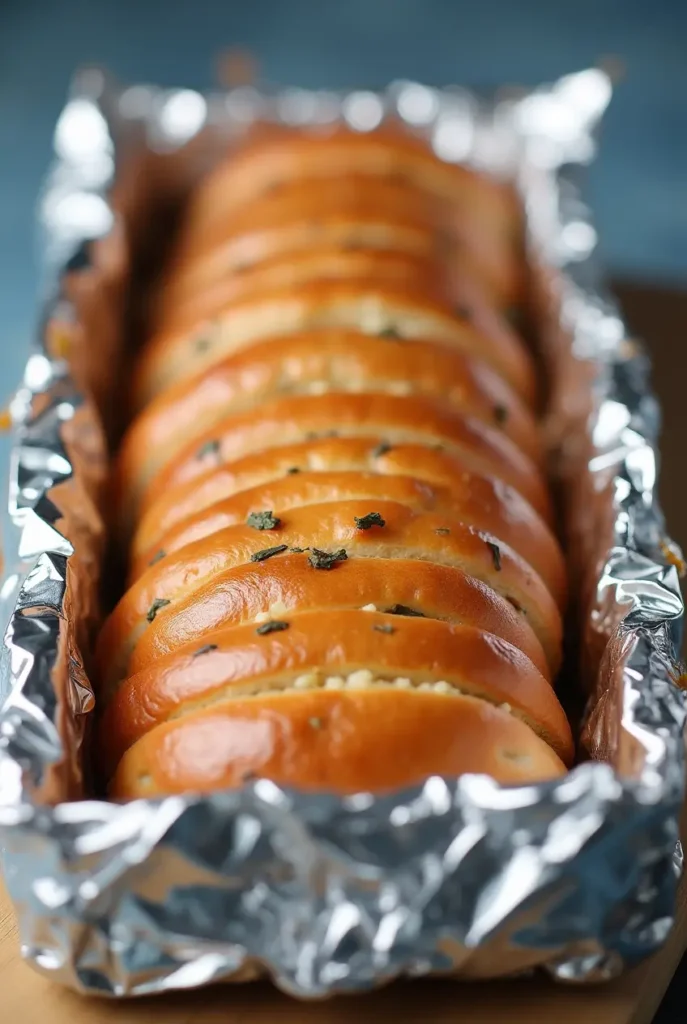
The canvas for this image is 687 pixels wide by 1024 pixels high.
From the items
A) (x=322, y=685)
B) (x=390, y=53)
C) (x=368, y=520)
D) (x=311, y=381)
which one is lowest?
(x=322, y=685)

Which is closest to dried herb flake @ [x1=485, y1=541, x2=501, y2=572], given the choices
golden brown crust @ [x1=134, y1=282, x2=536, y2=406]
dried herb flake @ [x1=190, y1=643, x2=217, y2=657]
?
dried herb flake @ [x1=190, y1=643, x2=217, y2=657]

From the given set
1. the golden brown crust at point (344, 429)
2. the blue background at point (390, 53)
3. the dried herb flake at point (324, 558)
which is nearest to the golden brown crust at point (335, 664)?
the dried herb flake at point (324, 558)

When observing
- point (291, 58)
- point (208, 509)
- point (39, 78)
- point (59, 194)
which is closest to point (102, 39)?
point (39, 78)

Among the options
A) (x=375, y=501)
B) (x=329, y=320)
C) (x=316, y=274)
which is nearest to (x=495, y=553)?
(x=375, y=501)

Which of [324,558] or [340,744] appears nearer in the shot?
[340,744]

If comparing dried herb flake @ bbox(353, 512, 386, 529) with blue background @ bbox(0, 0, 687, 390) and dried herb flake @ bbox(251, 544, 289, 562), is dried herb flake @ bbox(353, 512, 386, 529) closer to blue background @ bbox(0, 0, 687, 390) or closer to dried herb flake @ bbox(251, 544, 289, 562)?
dried herb flake @ bbox(251, 544, 289, 562)

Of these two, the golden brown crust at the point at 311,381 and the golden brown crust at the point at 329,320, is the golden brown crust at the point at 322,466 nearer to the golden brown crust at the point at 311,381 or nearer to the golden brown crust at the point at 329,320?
the golden brown crust at the point at 311,381

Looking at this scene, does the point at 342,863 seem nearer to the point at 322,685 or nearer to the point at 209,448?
the point at 322,685
